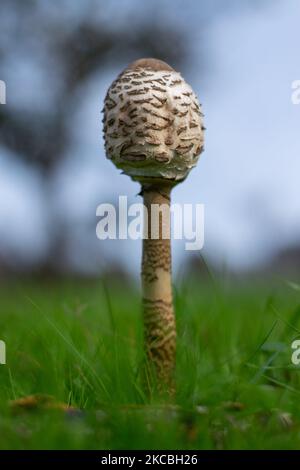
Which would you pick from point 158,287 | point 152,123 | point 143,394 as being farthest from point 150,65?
point 143,394

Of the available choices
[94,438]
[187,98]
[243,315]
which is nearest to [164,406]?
[94,438]

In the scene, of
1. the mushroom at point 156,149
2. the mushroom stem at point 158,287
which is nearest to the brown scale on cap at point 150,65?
the mushroom at point 156,149

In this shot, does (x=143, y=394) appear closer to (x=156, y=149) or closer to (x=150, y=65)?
(x=156, y=149)

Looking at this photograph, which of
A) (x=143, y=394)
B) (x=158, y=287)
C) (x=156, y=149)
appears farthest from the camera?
(x=158, y=287)

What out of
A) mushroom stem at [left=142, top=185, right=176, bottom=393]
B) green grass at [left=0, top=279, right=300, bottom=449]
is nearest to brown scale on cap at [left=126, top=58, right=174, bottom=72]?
mushroom stem at [left=142, top=185, right=176, bottom=393]

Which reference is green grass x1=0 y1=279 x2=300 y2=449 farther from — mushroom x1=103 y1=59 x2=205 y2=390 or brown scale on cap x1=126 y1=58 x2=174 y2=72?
brown scale on cap x1=126 y1=58 x2=174 y2=72
